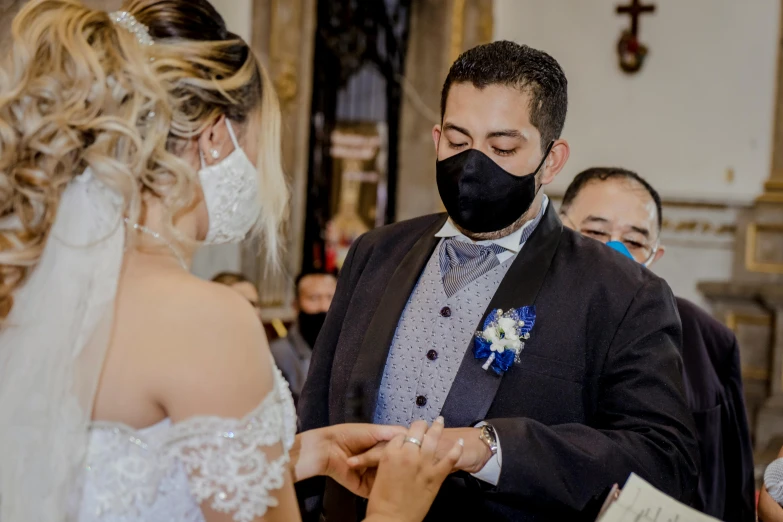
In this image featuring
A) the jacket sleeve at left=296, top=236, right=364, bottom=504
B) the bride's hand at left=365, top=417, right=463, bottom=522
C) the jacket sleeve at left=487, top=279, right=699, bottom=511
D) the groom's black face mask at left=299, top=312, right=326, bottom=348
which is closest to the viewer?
the bride's hand at left=365, top=417, right=463, bottom=522

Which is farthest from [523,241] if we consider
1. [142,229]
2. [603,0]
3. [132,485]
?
[603,0]

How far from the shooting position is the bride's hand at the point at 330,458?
1.98 m

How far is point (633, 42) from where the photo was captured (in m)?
7.77

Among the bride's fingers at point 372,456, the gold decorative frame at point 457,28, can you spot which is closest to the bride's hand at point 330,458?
the bride's fingers at point 372,456

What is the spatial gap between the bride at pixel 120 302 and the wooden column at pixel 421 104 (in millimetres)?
7269

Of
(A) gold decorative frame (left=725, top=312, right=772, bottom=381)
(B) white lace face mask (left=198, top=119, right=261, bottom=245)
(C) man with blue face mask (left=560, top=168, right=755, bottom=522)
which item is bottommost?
(A) gold decorative frame (left=725, top=312, right=772, bottom=381)

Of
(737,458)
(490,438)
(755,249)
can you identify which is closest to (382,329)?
(490,438)

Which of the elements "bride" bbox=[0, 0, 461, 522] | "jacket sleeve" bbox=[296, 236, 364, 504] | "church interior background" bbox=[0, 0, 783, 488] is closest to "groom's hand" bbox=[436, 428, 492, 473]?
"bride" bbox=[0, 0, 461, 522]

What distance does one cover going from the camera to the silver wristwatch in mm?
1846

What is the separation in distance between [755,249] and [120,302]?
23.0 ft

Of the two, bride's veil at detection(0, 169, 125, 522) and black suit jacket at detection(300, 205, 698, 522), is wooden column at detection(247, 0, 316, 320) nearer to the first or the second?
black suit jacket at detection(300, 205, 698, 522)

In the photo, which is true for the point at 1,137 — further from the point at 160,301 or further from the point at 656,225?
the point at 656,225

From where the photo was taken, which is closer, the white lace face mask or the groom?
the white lace face mask

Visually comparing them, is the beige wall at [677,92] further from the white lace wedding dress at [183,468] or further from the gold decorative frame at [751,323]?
the white lace wedding dress at [183,468]
